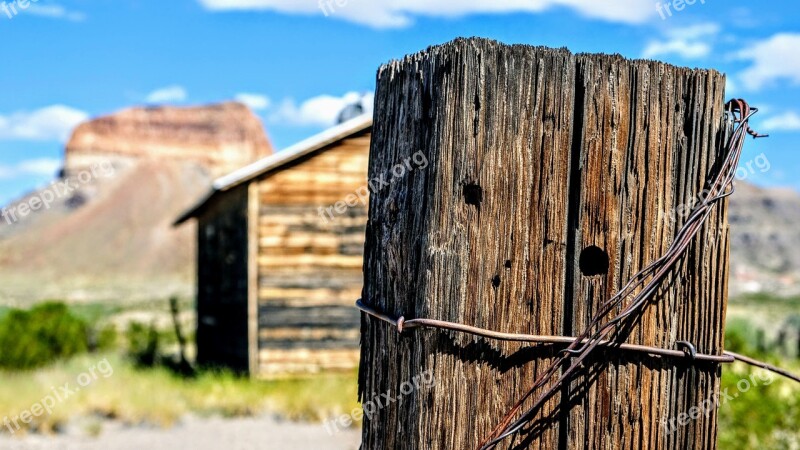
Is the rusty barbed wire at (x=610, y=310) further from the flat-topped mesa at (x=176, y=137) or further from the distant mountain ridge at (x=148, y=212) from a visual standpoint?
the flat-topped mesa at (x=176, y=137)

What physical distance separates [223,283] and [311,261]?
2163 millimetres

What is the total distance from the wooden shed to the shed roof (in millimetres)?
27

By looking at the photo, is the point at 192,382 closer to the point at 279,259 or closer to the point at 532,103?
the point at 279,259

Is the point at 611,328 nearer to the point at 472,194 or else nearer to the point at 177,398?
the point at 472,194

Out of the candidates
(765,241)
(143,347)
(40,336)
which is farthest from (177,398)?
(765,241)

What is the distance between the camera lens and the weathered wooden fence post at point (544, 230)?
1.67m

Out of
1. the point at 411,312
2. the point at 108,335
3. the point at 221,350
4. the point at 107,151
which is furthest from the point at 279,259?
the point at 107,151

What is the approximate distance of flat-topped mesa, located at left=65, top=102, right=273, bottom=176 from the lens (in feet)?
337

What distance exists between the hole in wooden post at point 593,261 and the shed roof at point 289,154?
31.2 ft

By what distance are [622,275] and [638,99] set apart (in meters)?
0.39

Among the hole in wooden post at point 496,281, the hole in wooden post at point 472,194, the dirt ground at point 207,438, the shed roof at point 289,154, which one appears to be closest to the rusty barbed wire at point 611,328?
the hole in wooden post at point 496,281

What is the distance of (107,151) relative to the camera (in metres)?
103

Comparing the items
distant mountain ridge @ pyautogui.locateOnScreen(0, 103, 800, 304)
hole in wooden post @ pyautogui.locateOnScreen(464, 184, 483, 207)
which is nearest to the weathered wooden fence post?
hole in wooden post @ pyautogui.locateOnScreen(464, 184, 483, 207)

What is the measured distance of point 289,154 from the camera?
36.3 feet
